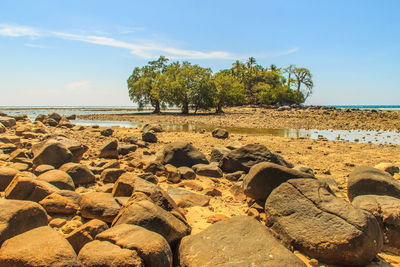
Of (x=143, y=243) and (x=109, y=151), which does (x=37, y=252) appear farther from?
(x=109, y=151)

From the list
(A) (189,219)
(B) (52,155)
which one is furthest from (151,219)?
(B) (52,155)

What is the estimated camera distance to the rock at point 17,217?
3.07 meters

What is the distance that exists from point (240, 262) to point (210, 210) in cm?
229

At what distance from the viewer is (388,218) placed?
4.26m

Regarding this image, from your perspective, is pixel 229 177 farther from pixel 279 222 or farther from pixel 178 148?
pixel 279 222

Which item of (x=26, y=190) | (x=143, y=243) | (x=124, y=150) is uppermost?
(x=26, y=190)

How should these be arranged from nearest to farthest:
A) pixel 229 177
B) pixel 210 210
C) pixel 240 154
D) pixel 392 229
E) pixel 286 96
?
pixel 392 229 → pixel 210 210 → pixel 229 177 → pixel 240 154 → pixel 286 96

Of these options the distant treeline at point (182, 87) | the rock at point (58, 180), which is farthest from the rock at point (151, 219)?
the distant treeline at point (182, 87)

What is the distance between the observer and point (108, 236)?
9.75ft

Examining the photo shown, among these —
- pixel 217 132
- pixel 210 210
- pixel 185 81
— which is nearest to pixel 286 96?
pixel 185 81

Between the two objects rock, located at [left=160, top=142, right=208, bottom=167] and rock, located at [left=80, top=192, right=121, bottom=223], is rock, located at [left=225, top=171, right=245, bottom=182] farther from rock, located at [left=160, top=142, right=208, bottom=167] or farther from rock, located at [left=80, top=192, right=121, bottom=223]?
rock, located at [left=80, top=192, right=121, bottom=223]

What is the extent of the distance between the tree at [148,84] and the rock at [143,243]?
133 ft

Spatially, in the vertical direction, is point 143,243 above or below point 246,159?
above

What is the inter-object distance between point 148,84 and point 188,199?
4390 centimetres
